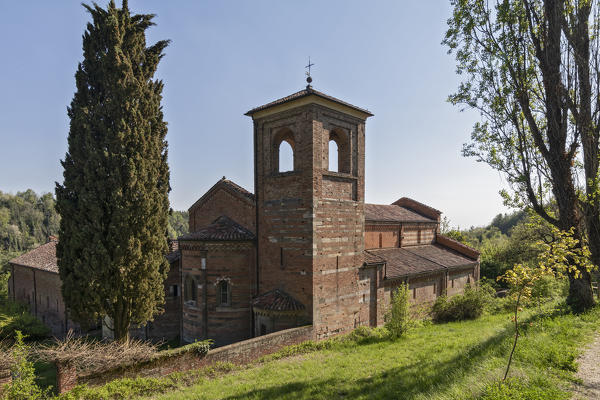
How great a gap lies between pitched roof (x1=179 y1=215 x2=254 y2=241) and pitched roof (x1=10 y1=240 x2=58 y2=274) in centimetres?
1536

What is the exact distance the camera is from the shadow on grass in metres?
7.24

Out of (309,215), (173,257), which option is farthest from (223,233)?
(173,257)

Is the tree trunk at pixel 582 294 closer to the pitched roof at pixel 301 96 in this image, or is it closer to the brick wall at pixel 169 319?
the pitched roof at pixel 301 96

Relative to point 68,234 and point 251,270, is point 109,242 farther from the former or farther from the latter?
point 251,270

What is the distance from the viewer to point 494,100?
12.0 metres

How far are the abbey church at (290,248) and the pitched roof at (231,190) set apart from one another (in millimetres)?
56

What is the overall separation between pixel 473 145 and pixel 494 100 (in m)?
1.82

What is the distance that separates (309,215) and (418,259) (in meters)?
11.6

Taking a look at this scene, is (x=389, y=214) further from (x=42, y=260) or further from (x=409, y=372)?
(x=42, y=260)

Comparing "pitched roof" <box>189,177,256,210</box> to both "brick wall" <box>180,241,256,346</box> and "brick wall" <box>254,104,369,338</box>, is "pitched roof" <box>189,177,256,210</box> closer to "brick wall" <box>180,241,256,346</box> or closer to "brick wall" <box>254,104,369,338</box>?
"brick wall" <box>254,104,369,338</box>

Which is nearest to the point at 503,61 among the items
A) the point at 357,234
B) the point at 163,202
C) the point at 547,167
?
the point at 547,167

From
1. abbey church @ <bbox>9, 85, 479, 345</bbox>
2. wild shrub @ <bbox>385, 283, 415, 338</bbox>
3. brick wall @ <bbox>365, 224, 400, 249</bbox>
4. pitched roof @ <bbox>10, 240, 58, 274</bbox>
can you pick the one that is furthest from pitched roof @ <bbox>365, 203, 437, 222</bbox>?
pitched roof @ <bbox>10, 240, 58, 274</bbox>

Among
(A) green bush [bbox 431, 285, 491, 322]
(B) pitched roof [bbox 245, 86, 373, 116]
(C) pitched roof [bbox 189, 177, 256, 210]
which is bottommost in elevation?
(A) green bush [bbox 431, 285, 491, 322]

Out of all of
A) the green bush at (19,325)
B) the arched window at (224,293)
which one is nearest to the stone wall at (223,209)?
the arched window at (224,293)
